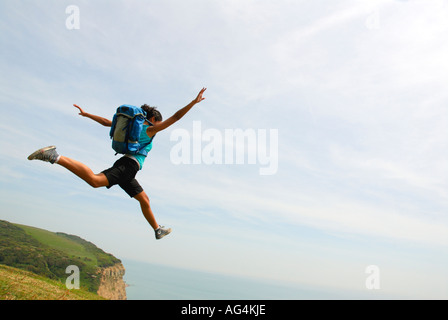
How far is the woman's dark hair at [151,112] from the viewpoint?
7.55m

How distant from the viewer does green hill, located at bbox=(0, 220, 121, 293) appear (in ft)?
396

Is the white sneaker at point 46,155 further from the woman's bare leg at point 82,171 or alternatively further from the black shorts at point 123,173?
the black shorts at point 123,173

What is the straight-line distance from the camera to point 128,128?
23.0ft

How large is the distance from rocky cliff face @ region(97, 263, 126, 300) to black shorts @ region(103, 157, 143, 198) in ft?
560

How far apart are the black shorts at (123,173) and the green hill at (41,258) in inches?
4195

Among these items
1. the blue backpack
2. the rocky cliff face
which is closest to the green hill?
the rocky cliff face

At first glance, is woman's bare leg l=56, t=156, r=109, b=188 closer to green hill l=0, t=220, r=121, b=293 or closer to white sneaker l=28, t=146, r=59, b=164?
white sneaker l=28, t=146, r=59, b=164

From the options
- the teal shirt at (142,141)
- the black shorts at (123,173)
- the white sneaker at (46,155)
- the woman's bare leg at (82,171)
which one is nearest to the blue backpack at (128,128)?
the teal shirt at (142,141)

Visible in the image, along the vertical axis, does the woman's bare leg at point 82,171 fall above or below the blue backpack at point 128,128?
below

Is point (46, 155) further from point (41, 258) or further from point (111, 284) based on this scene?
point (111, 284)

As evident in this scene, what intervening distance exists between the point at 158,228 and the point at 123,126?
3107 mm

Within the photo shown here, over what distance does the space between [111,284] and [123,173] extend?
199 m
